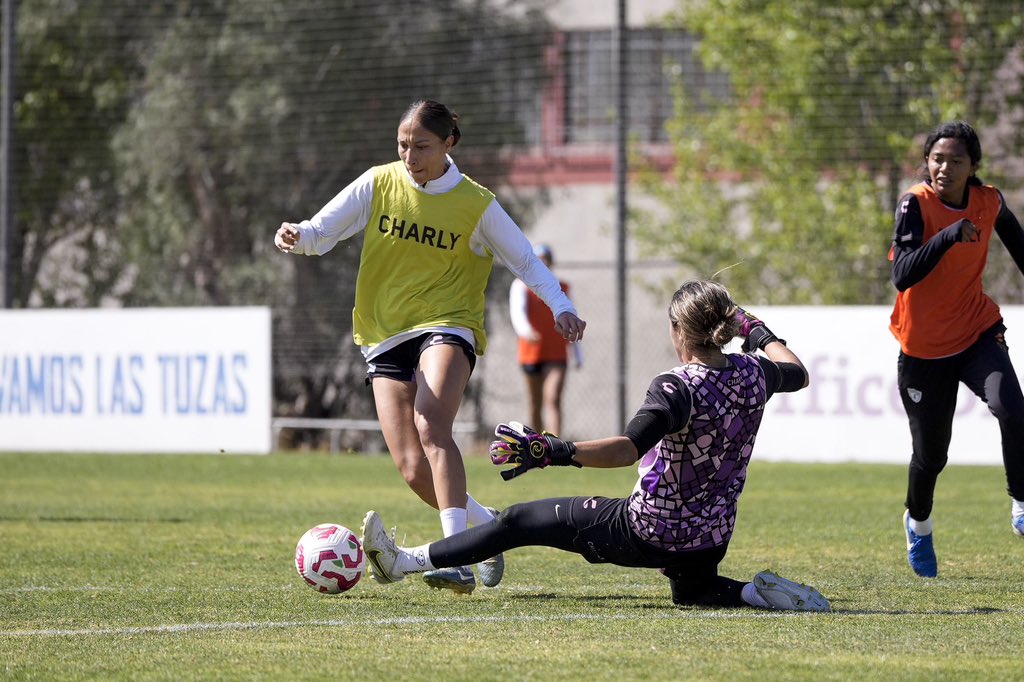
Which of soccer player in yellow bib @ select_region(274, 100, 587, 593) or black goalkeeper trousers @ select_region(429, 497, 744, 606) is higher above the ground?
soccer player in yellow bib @ select_region(274, 100, 587, 593)

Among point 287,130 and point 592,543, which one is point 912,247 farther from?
→ point 287,130

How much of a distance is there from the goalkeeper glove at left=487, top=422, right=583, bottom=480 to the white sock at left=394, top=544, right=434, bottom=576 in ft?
4.95

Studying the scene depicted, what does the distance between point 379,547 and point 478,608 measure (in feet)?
1.61

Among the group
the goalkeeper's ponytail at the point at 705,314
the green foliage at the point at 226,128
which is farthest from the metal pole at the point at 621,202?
the goalkeeper's ponytail at the point at 705,314

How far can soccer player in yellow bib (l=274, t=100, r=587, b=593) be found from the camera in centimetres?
661

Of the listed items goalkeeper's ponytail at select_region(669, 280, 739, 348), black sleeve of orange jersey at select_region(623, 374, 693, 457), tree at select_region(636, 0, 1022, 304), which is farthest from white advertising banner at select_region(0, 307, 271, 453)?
black sleeve of orange jersey at select_region(623, 374, 693, 457)

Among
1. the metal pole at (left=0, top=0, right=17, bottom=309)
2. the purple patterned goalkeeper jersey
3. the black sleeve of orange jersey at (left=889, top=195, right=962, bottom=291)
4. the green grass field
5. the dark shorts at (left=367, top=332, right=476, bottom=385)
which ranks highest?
the metal pole at (left=0, top=0, right=17, bottom=309)

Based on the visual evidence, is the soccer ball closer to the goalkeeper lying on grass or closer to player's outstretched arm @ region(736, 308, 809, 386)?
the goalkeeper lying on grass

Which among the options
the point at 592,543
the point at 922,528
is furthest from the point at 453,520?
the point at 922,528

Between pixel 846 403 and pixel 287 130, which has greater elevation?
pixel 287 130

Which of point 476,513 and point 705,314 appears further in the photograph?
point 476,513

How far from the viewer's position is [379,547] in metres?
6.29

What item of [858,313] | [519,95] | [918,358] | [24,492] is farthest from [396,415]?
[519,95]

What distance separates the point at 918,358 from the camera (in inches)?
278
